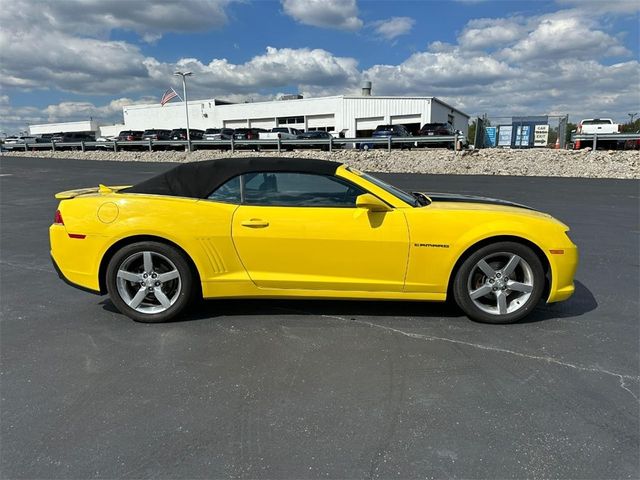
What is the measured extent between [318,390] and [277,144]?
2344 centimetres

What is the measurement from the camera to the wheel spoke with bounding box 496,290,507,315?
3.68 metres

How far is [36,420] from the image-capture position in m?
2.49

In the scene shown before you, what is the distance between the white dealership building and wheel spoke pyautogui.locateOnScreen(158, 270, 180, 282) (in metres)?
41.2

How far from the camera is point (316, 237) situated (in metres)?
3.57

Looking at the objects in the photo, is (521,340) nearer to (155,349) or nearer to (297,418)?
(297,418)

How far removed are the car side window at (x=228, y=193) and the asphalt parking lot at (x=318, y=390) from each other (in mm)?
1048

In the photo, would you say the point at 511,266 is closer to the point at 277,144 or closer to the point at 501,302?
the point at 501,302

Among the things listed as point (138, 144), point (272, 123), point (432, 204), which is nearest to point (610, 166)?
point (432, 204)

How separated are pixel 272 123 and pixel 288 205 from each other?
56319mm

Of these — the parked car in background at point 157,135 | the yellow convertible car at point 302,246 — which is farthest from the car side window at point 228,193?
the parked car in background at point 157,135

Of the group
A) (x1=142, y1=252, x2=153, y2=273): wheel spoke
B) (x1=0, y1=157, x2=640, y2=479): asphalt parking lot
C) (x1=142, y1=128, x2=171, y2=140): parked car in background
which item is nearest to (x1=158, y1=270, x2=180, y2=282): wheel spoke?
(x1=142, y1=252, x2=153, y2=273): wheel spoke

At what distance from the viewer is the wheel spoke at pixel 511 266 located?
3.63 metres

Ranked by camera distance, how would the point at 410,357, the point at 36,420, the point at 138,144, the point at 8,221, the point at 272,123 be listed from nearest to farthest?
1. the point at 36,420
2. the point at 410,357
3. the point at 8,221
4. the point at 138,144
5. the point at 272,123

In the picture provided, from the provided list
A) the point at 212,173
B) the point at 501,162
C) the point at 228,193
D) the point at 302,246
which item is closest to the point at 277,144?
the point at 501,162
